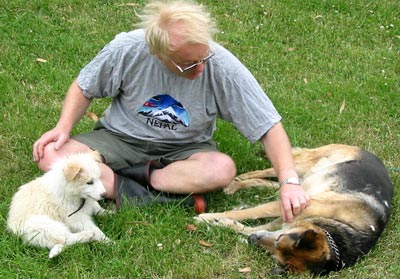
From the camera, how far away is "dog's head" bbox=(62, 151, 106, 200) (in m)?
3.93

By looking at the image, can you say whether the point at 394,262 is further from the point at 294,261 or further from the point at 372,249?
the point at 294,261

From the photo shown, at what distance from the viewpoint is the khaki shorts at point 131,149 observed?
471 centimetres

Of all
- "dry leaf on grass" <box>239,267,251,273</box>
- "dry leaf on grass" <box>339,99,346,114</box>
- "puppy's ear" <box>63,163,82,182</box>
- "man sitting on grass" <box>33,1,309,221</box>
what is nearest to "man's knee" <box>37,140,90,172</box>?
"man sitting on grass" <box>33,1,309,221</box>

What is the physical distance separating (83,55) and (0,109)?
1500mm

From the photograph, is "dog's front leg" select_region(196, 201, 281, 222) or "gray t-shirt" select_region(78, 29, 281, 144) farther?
"dog's front leg" select_region(196, 201, 281, 222)

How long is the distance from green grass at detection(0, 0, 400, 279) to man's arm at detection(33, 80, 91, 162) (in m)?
0.44

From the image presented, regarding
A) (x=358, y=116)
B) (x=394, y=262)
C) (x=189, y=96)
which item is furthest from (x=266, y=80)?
(x=394, y=262)

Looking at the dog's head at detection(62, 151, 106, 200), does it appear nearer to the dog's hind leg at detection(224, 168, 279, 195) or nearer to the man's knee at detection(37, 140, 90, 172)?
the man's knee at detection(37, 140, 90, 172)

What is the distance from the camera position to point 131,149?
15.6ft

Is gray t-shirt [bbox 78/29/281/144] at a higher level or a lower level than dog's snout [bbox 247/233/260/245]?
higher

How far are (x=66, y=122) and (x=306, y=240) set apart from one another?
1.96 metres

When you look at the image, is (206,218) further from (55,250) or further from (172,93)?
(55,250)

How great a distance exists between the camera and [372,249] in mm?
4336

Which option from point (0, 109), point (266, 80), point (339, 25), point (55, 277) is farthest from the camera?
point (339, 25)
